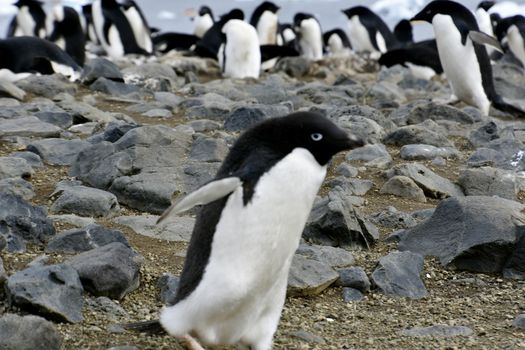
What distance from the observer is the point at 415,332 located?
3459 millimetres

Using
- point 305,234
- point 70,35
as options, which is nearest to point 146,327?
point 305,234

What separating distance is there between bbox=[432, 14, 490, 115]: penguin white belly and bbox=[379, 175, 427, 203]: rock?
13.3ft

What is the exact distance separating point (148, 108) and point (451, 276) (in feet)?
13.0

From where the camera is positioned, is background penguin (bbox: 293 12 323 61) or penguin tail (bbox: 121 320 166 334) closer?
penguin tail (bbox: 121 320 166 334)

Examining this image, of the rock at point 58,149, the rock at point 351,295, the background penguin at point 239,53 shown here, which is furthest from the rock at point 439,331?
A: the background penguin at point 239,53

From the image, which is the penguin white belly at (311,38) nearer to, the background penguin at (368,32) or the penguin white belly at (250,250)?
the background penguin at (368,32)

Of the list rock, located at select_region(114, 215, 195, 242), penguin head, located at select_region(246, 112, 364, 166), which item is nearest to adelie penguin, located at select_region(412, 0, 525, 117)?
rock, located at select_region(114, 215, 195, 242)

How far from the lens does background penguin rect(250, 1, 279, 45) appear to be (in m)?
17.8

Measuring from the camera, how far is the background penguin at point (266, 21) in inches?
702

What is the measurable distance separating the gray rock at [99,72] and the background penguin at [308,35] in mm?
9461

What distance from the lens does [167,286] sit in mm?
3576

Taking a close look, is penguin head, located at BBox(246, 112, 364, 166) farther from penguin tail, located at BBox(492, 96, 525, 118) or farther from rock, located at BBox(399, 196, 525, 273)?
penguin tail, located at BBox(492, 96, 525, 118)

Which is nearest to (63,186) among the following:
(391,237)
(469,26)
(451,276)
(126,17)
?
(391,237)

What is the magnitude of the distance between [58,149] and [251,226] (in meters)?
2.85
